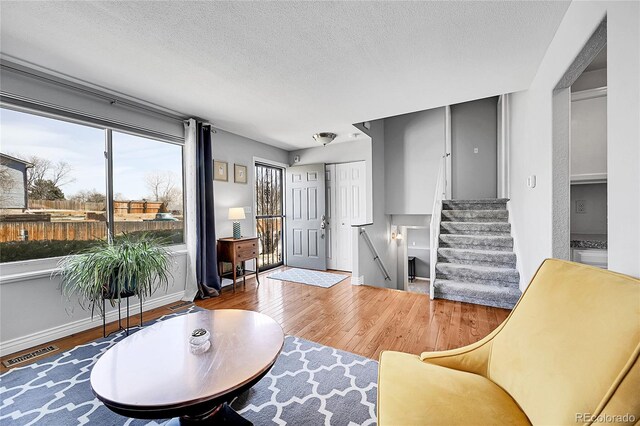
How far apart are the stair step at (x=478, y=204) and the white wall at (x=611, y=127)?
1547 mm

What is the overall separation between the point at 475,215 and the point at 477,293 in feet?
4.98

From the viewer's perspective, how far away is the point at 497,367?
114cm

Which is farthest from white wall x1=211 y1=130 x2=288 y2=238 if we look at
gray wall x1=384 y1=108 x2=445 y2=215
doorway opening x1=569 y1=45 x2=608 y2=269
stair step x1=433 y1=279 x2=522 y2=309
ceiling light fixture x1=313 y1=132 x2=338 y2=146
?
doorway opening x1=569 y1=45 x2=608 y2=269

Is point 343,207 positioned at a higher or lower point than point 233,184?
lower

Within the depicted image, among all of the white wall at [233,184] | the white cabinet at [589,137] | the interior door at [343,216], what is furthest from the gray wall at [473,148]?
the white wall at [233,184]

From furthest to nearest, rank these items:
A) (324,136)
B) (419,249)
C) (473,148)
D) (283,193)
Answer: (419,249), (283,193), (473,148), (324,136)

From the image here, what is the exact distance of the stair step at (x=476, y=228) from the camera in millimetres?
3799

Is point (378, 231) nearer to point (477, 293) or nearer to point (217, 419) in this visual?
point (477, 293)

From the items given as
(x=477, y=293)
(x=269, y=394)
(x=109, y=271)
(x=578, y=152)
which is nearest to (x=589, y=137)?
(x=578, y=152)

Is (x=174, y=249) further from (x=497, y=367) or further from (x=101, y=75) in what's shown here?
(x=497, y=367)

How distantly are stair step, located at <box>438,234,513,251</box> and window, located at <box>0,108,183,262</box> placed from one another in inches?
154

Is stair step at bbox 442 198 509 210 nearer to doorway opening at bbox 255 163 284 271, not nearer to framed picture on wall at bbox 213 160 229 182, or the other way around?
doorway opening at bbox 255 163 284 271

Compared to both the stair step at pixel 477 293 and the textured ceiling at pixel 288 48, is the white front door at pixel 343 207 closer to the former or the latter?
the stair step at pixel 477 293

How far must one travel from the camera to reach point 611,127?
1.12m
